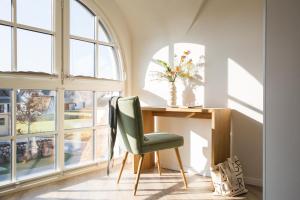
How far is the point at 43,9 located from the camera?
9.86 feet

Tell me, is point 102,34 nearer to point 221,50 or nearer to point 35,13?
point 35,13

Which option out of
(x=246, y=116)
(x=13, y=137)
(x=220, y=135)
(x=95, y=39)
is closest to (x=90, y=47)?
(x=95, y=39)

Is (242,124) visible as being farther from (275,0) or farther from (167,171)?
(275,0)

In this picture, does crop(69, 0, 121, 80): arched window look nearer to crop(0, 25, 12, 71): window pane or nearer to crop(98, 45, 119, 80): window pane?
crop(98, 45, 119, 80): window pane

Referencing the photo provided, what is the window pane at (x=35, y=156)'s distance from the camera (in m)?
2.88

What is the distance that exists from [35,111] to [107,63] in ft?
3.75

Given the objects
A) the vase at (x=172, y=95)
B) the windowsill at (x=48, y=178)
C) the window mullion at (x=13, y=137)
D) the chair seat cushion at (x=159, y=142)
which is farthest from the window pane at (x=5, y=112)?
the vase at (x=172, y=95)

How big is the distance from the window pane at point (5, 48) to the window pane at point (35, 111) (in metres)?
0.27

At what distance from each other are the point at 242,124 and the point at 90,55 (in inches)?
74.1

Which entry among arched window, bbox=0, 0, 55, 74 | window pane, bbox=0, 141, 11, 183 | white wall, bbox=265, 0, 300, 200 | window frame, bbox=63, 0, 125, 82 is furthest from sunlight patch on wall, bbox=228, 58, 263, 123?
window pane, bbox=0, 141, 11, 183

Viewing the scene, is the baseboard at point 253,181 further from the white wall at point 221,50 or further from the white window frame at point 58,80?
the white window frame at point 58,80

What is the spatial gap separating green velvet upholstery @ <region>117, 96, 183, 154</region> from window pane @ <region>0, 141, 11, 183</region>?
3.44 feet

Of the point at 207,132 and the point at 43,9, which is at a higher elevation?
the point at 43,9

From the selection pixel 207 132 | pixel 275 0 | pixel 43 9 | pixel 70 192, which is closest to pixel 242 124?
pixel 207 132
